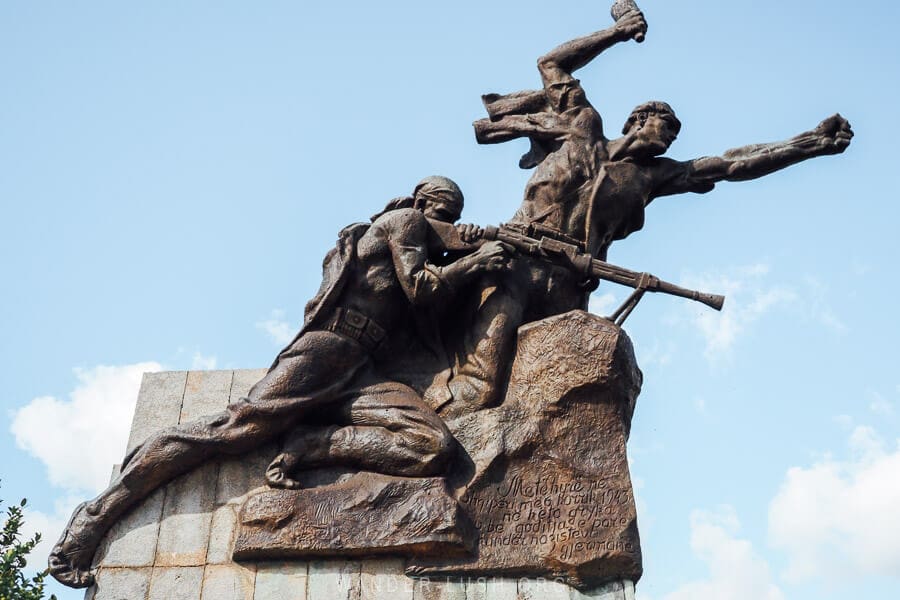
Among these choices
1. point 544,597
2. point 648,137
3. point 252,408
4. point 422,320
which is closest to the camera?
point 544,597

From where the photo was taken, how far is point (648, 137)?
9570 mm

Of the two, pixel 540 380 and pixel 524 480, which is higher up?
Answer: pixel 540 380

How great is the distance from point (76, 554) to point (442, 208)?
394 centimetres

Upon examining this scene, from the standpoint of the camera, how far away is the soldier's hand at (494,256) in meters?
8.63

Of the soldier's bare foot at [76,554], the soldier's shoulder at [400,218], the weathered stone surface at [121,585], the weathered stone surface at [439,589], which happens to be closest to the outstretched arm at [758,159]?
the soldier's shoulder at [400,218]

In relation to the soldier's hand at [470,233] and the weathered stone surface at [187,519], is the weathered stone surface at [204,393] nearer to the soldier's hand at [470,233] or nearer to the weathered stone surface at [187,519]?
the weathered stone surface at [187,519]

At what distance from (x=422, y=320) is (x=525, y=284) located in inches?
34.7

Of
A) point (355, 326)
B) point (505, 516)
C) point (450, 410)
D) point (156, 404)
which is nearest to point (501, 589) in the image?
point (505, 516)

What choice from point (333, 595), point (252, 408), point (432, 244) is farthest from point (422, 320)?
point (333, 595)

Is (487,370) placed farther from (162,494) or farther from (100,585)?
(100,585)

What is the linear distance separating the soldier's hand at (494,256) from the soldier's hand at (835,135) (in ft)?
10.3

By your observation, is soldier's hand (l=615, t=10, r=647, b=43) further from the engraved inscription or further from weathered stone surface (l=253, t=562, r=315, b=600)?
weathered stone surface (l=253, t=562, r=315, b=600)

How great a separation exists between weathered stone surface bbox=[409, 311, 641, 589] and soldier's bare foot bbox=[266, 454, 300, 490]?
1.12 meters

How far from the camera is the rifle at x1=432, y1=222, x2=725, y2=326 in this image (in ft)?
28.5
